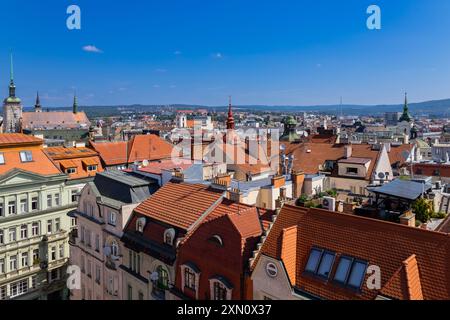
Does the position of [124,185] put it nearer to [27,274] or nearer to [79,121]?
[27,274]

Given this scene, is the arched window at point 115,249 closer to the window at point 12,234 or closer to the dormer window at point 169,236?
the dormer window at point 169,236

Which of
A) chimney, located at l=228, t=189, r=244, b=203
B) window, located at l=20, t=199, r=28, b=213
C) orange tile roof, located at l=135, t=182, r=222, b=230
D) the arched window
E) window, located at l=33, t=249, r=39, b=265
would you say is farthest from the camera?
window, located at l=33, t=249, r=39, b=265

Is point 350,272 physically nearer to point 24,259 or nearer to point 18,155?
point 24,259

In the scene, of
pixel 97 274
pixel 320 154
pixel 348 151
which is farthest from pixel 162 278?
pixel 320 154

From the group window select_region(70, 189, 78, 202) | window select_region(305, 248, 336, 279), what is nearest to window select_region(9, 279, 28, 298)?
window select_region(70, 189, 78, 202)

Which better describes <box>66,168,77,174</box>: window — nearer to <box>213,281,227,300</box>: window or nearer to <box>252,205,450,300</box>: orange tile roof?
<box>213,281,227,300</box>: window

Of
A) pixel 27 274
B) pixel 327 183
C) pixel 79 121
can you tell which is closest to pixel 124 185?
pixel 27 274
